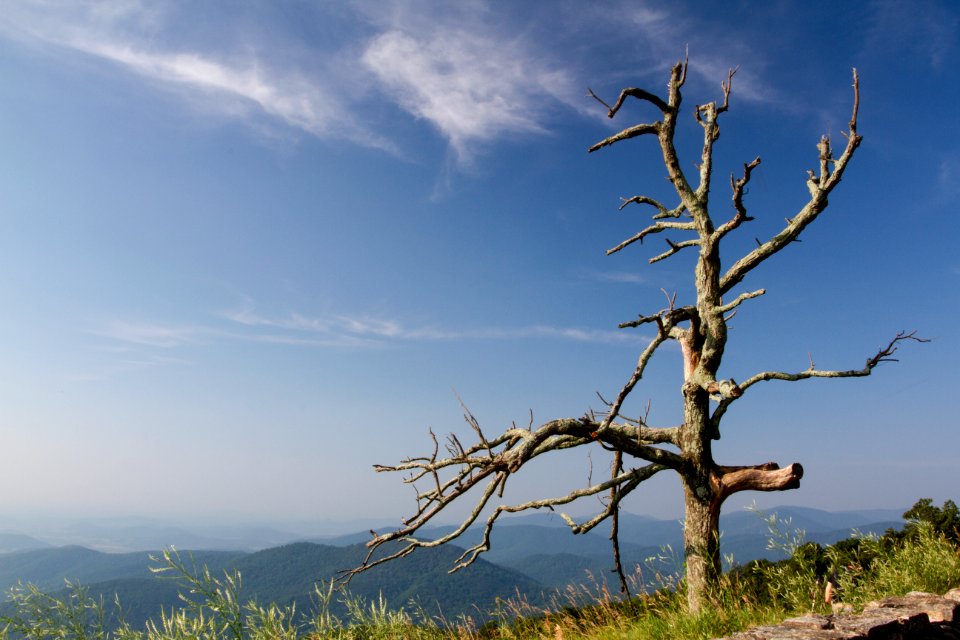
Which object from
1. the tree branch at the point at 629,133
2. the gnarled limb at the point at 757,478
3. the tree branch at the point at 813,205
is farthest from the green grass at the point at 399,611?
the tree branch at the point at 629,133

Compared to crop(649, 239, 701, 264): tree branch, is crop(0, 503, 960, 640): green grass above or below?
below

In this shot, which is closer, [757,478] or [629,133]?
[757,478]

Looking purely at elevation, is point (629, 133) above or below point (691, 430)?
above

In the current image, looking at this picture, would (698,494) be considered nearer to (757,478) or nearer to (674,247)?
(757,478)

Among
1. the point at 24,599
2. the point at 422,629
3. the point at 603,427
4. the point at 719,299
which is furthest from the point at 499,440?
the point at 24,599

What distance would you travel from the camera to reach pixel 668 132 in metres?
11.3

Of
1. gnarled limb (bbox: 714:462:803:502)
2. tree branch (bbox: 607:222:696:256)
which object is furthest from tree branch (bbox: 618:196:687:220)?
gnarled limb (bbox: 714:462:803:502)

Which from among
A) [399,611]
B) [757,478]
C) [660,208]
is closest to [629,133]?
[660,208]

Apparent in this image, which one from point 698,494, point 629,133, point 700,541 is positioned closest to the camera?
point 700,541

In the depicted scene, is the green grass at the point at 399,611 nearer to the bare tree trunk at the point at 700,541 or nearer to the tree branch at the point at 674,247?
the bare tree trunk at the point at 700,541

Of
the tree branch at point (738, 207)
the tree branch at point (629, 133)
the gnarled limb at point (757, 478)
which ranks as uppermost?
the tree branch at point (629, 133)

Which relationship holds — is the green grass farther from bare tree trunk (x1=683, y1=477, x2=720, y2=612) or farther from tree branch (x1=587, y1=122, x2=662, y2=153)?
tree branch (x1=587, y1=122, x2=662, y2=153)

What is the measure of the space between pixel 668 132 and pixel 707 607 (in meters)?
8.57

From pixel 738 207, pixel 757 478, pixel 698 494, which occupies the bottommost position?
pixel 698 494
